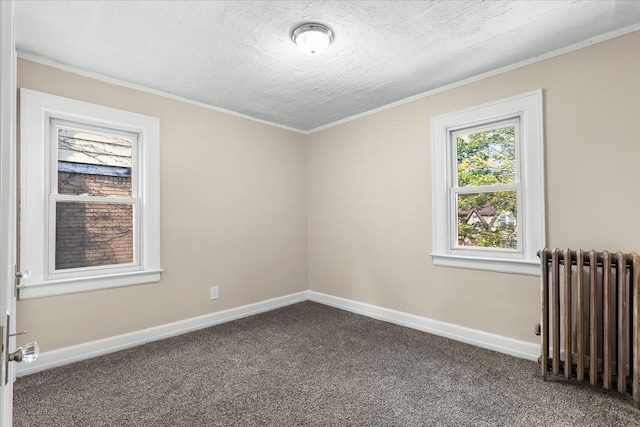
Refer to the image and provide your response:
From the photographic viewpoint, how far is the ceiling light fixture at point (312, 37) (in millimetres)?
1983

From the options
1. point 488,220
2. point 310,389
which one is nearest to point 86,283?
point 310,389

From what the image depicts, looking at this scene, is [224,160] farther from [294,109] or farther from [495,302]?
[495,302]

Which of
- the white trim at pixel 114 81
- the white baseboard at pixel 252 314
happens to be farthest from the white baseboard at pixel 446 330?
the white trim at pixel 114 81

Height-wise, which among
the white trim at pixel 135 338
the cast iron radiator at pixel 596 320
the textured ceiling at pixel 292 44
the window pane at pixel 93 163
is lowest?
the white trim at pixel 135 338

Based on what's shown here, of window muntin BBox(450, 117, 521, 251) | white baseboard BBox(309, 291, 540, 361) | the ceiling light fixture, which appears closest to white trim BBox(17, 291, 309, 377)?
white baseboard BBox(309, 291, 540, 361)

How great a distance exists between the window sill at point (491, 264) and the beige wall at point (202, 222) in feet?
6.19

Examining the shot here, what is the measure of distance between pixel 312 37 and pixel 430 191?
5.70ft

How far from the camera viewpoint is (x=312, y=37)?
2014 mm

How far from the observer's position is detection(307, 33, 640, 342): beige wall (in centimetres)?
210

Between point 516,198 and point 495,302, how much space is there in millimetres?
867

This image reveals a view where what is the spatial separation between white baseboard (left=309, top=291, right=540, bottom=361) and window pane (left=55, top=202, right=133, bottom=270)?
7.65ft

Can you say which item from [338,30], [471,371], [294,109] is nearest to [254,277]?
[294,109]

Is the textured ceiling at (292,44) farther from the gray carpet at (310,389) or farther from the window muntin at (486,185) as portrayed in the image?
the gray carpet at (310,389)

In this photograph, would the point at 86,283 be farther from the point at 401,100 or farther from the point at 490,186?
the point at 490,186
